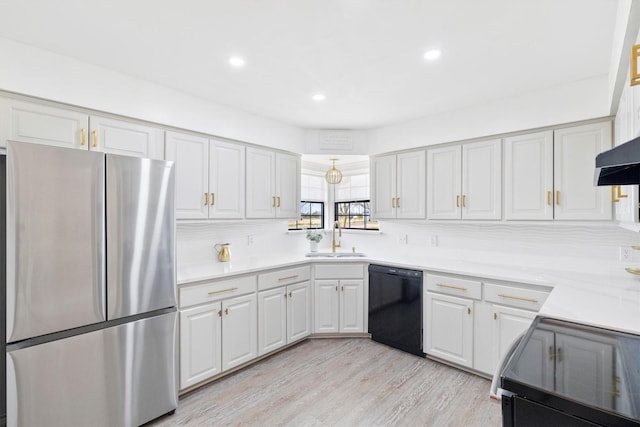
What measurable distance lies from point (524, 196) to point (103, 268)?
10.6ft

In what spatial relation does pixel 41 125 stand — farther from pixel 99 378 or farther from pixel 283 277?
pixel 283 277

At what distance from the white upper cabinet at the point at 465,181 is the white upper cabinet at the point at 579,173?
0.44 meters

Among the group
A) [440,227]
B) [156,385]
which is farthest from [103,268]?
[440,227]

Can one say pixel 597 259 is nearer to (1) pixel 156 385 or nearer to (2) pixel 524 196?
(2) pixel 524 196

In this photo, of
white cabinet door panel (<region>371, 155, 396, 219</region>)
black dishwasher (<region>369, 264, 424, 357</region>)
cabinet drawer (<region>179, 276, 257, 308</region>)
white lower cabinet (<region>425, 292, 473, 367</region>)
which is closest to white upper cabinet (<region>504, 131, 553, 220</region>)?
white lower cabinet (<region>425, 292, 473, 367</region>)

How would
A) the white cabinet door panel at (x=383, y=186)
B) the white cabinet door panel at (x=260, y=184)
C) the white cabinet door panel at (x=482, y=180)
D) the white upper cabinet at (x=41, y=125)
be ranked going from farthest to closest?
the white cabinet door panel at (x=383, y=186) < the white cabinet door panel at (x=260, y=184) < the white cabinet door panel at (x=482, y=180) < the white upper cabinet at (x=41, y=125)

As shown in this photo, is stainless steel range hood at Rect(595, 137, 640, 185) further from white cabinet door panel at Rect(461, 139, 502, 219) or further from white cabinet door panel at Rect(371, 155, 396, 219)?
white cabinet door panel at Rect(371, 155, 396, 219)

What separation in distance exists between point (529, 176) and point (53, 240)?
3.45 meters

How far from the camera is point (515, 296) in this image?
2537 millimetres

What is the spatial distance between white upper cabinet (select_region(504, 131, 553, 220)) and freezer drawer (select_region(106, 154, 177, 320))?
2809mm

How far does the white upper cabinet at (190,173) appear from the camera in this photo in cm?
272

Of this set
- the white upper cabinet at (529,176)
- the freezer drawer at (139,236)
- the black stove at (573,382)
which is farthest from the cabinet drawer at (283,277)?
the black stove at (573,382)

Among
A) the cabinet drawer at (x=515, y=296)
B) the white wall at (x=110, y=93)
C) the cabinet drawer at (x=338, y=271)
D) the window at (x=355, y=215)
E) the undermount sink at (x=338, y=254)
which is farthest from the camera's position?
the window at (x=355, y=215)

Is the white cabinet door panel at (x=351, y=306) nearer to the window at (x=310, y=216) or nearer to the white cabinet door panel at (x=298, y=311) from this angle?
the white cabinet door panel at (x=298, y=311)
